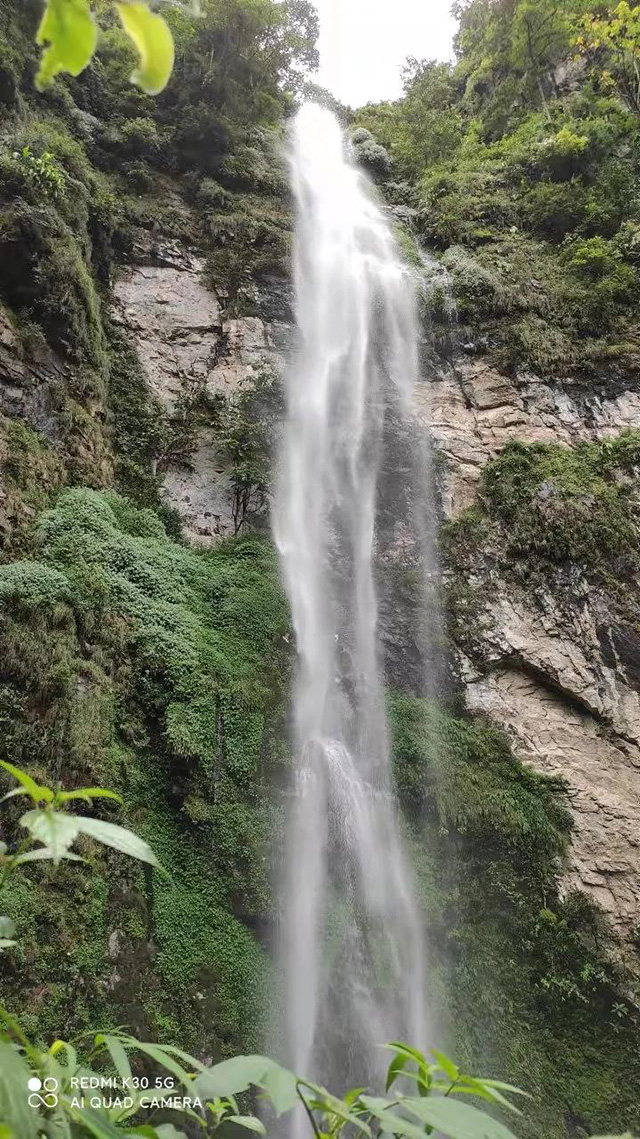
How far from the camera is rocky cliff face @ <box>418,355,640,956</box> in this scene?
22.7ft

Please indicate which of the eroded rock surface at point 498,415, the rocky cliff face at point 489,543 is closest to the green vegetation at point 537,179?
the eroded rock surface at point 498,415

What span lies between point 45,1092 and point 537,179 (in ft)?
52.4

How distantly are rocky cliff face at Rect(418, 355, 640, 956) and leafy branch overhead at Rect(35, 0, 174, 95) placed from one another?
743 centimetres

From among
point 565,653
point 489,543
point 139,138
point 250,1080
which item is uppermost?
point 139,138

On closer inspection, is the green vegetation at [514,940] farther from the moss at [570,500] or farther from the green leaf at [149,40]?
the green leaf at [149,40]

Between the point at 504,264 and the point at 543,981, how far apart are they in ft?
36.3

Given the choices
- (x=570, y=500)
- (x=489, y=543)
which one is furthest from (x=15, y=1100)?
(x=570, y=500)

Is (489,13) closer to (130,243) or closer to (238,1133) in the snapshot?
(130,243)

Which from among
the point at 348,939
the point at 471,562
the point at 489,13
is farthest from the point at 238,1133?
the point at 489,13

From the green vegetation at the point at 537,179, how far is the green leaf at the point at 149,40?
10.9 meters

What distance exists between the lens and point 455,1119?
666 millimetres

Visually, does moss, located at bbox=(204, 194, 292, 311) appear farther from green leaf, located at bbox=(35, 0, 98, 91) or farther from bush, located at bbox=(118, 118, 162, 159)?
green leaf, located at bbox=(35, 0, 98, 91)

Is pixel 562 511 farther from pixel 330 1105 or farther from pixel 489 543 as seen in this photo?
pixel 330 1105

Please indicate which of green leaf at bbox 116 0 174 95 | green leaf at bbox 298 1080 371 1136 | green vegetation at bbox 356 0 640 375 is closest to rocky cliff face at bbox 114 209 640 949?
green vegetation at bbox 356 0 640 375
